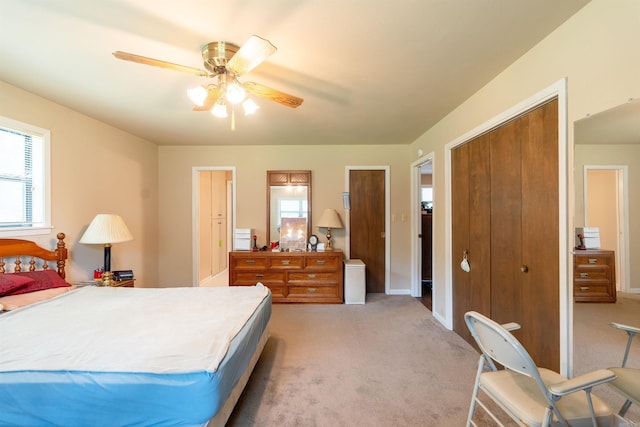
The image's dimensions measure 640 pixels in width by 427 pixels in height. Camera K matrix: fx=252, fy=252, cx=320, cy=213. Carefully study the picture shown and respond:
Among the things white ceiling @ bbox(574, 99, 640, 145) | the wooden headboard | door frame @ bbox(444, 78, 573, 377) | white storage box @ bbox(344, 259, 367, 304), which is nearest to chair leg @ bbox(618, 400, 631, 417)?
door frame @ bbox(444, 78, 573, 377)

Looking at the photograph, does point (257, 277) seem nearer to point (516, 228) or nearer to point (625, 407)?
point (516, 228)

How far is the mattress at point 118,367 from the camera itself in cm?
114

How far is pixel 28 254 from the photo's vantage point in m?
2.30

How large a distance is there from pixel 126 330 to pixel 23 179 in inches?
82.0

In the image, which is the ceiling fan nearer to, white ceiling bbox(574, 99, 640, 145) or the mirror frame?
white ceiling bbox(574, 99, 640, 145)

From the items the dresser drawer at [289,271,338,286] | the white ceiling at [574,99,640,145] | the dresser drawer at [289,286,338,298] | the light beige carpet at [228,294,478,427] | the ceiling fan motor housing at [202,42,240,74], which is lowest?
the light beige carpet at [228,294,478,427]

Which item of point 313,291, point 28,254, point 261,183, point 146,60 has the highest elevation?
point 146,60

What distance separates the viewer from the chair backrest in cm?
106

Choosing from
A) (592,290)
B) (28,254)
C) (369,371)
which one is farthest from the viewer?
(28,254)

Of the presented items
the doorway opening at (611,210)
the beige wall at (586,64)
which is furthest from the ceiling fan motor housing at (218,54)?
the doorway opening at (611,210)

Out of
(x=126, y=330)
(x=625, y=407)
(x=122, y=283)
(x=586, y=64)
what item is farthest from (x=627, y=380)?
(x=122, y=283)

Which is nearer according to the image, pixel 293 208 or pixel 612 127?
pixel 612 127

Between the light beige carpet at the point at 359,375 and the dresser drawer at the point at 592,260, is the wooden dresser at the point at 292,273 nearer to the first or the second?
the light beige carpet at the point at 359,375

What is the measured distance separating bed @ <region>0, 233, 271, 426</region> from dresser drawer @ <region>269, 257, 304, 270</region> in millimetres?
1885
